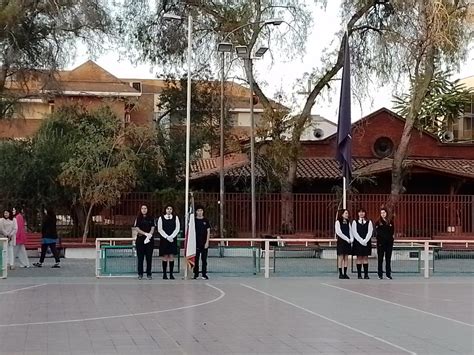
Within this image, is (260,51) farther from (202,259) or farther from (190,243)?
(190,243)

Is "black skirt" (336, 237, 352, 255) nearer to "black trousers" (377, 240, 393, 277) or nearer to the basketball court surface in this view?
"black trousers" (377, 240, 393, 277)

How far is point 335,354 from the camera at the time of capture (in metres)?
9.65

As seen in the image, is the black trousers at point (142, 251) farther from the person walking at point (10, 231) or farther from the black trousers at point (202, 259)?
the person walking at point (10, 231)

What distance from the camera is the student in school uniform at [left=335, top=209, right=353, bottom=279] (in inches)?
809

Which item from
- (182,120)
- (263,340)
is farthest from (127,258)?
(182,120)

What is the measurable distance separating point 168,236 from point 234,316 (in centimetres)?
705

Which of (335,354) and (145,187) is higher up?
(145,187)

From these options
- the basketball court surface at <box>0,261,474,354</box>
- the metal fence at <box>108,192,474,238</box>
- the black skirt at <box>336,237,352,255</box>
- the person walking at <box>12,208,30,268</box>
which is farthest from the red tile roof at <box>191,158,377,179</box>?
the basketball court surface at <box>0,261,474,354</box>

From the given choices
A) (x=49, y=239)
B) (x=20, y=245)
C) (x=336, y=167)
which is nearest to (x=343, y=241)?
(x=49, y=239)

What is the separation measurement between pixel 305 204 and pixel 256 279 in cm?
1401

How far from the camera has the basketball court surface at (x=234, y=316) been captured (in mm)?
10242

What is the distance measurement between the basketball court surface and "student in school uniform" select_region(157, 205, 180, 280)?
554 mm

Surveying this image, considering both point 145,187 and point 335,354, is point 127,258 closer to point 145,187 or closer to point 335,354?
point 335,354

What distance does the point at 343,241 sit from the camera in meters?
20.6
